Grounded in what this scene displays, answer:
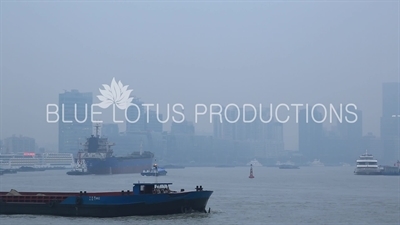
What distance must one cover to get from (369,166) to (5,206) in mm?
68113

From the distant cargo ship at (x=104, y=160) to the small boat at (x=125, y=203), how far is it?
65544 mm

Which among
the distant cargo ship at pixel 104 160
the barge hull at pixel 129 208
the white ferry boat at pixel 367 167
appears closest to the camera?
the barge hull at pixel 129 208

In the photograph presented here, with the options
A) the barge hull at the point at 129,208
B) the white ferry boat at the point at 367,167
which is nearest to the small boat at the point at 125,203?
the barge hull at the point at 129,208

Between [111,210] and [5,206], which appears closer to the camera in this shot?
[111,210]

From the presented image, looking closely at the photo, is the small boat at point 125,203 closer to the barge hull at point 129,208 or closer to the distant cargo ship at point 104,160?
the barge hull at point 129,208

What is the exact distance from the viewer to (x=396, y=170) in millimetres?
100250

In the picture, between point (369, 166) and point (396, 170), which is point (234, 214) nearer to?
point (369, 166)

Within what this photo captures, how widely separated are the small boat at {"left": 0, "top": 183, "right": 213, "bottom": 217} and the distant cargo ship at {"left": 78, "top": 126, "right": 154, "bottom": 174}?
65.5 metres

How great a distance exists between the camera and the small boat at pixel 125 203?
31.1m

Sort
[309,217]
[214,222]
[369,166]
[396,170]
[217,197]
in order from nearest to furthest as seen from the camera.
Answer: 1. [214,222]
2. [309,217]
3. [217,197]
4. [369,166]
5. [396,170]

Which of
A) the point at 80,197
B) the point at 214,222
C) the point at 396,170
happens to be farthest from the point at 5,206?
the point at 396,170

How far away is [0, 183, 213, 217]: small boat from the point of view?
102 ft

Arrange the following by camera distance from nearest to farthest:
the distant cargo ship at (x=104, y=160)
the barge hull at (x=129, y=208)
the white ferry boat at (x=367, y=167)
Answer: the barge hull at (x=129, y=208)
the white ferry boat at (x=367, y=167)
the distant cargo ship at (x=104, y=160)

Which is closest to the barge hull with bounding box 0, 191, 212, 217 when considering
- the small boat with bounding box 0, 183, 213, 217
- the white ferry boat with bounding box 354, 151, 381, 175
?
the small boat with bounding box 0, 183, 213, 217
